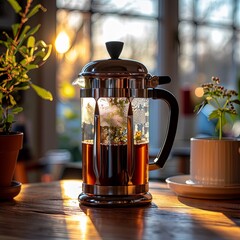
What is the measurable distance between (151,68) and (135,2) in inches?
23.1

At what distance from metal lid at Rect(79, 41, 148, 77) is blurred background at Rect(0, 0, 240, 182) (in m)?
2.19

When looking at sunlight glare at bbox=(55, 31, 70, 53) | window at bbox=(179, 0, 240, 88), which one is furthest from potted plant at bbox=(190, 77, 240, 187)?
window at bbox=(179, 0, 240, 88)

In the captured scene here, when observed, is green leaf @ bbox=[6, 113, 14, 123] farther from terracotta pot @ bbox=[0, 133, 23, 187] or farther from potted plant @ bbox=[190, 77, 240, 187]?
potted plant @ bbox=[190, 77, 240, 187]

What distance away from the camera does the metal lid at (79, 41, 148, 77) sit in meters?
1.22

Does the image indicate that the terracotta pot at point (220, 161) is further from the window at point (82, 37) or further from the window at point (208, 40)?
the window at point (208, 40)

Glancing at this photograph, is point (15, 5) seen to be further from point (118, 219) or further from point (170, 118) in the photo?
point (118, 219)

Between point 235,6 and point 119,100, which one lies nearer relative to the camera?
point 119,100

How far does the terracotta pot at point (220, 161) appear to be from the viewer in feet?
4.30

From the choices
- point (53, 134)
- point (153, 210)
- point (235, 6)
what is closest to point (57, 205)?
point (153, 210)

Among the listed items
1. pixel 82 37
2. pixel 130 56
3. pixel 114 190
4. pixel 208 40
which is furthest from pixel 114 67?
pixel 208 40

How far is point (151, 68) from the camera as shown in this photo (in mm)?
4840

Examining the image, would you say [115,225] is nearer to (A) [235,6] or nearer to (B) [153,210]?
(B) [153,210]

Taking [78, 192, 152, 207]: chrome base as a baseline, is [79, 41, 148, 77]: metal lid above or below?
above

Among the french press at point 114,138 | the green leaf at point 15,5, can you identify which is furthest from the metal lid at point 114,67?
the green leaf at point 15,5
